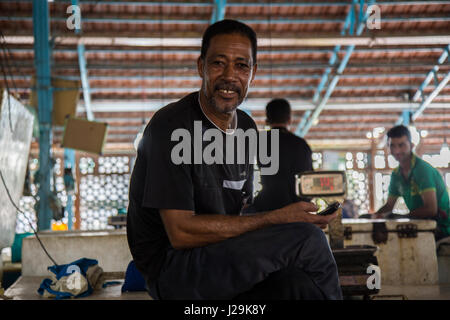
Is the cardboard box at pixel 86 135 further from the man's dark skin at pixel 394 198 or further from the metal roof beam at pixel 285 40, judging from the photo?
the man's dark skin at pixel 394 198

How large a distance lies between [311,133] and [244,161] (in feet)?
49.0

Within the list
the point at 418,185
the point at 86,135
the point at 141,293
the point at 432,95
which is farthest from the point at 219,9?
the point at 141,293

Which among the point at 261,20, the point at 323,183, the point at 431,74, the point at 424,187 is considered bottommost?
the point at 424,187

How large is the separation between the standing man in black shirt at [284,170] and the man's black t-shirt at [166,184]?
5.58 feet

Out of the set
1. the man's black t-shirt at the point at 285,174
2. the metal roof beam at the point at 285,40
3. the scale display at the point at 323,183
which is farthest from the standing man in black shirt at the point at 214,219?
the metal roof beam at the point at 285,40

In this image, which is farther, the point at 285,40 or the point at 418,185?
the point at 285,40

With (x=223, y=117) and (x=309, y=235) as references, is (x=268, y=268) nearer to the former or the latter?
(x=309, y=235)

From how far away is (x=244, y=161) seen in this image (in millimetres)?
1765

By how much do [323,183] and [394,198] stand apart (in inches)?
108

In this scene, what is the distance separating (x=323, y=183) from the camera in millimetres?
1829

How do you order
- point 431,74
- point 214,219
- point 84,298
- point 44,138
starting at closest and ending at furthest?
1. point 214,219
2. point 84,298
3. point 44,138
4. point 431,74

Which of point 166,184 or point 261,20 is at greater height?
point 261,20

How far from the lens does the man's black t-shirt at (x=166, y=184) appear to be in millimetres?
1407
